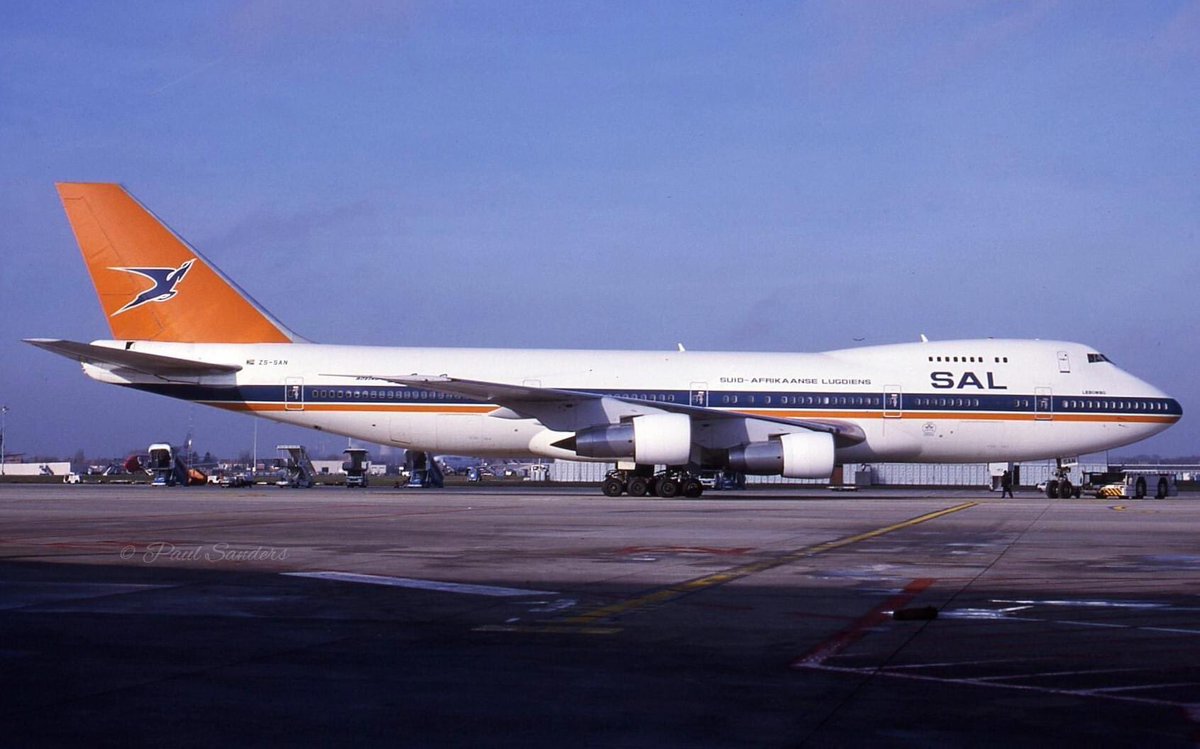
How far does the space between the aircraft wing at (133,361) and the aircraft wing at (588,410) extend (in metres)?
4.39

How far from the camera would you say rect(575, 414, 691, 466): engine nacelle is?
95.8 feet

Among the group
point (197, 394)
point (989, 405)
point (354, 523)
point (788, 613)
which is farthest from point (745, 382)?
point (788, 613)

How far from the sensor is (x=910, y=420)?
1261 inches

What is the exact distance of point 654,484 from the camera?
105 feet

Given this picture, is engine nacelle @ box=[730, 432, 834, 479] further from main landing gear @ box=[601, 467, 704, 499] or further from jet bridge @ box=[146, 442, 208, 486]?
jet bridge @ box=[146, 442, 208, 486]

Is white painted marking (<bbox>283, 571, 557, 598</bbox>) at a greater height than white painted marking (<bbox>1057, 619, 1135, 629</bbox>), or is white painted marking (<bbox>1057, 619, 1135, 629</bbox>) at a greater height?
white painted marking (<bbox>283, 571, 557, 598</bbox>)

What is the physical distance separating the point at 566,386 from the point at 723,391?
4.17m

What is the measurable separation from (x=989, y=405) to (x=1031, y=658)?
89.7 feet

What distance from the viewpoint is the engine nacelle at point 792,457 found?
96.0ft

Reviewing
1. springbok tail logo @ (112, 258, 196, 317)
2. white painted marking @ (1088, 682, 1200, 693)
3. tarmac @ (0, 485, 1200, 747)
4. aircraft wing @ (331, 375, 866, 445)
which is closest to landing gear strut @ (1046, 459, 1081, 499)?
aircraft wing @ (331, 375, 866, 445)

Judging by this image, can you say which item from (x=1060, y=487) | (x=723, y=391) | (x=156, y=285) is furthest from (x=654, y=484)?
(x=156, y=285)

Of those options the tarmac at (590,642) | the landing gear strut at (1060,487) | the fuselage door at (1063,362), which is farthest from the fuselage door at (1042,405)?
the tarmac at (590,642)

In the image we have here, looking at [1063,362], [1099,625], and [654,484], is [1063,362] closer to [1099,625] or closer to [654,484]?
[654,484]

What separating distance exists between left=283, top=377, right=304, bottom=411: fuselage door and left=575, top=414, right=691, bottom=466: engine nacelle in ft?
24.9
